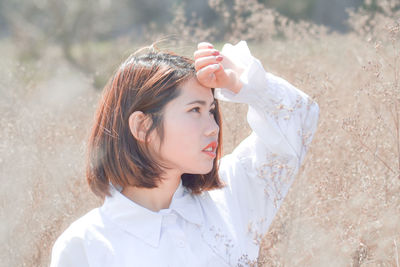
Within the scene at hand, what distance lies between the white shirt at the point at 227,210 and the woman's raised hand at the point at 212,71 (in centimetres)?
3

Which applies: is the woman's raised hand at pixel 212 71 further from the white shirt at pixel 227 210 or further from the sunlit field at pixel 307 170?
the sunlit field at pixel 307 170

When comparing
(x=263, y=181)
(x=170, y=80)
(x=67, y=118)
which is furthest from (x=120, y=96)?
(x=67, y=118)

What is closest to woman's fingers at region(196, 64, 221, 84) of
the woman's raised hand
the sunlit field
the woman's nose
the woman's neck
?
the woman's raised hand

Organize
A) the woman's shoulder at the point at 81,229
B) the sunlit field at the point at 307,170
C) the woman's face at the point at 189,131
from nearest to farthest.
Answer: the woman's shoulder at the point at 81,229
the woman's face at the point at 189,131
the sunlit field at the point at 307,170

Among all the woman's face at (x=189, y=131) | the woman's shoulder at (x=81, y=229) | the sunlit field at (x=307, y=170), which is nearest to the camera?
the woman's shoulder at (x=81, y=229)

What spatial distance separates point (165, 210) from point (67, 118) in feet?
5.59

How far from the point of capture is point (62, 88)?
14.4ft

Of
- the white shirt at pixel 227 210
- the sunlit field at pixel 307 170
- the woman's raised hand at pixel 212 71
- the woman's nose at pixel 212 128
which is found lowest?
the sunlit field at pixel 307 170

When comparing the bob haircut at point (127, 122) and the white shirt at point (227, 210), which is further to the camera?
the bob haircut at point (127, 122)

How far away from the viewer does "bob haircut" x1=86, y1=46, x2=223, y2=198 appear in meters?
1.69

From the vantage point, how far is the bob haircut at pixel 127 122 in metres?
1.69

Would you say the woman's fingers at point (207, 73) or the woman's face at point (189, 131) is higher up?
the woman's fingers at point (207, 73)

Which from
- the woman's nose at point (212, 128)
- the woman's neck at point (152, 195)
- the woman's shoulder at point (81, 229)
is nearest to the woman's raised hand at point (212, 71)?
the woman's nose at point (212, 128)

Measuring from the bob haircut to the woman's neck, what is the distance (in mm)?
29
